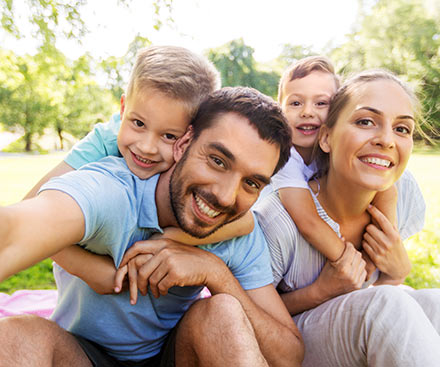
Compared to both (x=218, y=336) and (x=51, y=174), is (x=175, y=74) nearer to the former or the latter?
(x=51, y=174)

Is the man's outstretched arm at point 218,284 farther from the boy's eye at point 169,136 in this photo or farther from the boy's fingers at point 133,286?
the boy's eye at point 169,136

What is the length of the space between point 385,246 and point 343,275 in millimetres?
412

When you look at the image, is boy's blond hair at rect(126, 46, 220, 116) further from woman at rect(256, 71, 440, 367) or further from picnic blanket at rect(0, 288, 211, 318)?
picnic blanket at rect(0, 288, 211, 318)

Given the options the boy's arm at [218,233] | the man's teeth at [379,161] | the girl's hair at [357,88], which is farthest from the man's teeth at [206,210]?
the girl's hair at [357,88]

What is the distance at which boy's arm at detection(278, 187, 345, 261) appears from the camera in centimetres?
250

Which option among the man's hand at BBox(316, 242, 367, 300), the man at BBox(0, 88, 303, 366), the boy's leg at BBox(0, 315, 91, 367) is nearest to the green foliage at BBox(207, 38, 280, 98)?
the man's hand at BBox(316, 242, 367, 300)

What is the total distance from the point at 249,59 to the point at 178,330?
1223 inches

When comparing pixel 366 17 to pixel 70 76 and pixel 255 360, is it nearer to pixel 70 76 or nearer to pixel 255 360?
pixel 70 76

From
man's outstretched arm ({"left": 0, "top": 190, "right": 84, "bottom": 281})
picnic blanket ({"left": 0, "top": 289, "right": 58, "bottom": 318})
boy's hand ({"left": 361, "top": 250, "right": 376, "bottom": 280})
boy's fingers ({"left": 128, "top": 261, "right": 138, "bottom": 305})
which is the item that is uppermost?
man's outstretched arm ({"left": 0, "top": 190, "right": 84, "bottom": 281})

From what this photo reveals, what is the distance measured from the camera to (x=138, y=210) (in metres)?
2.07

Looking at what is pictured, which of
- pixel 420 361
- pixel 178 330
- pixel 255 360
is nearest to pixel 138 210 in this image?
pixel 178 330

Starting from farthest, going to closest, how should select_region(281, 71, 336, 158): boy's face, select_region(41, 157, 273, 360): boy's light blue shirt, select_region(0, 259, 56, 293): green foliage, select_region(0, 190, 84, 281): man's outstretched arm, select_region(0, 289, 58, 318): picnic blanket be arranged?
1. select_region(0, 259, 56, 293): green foliage
2. select_region(0, 289, 58, 318): picnic blanket
3. select_region(281, 71, 336, 158): boy's face
4. select_region(41, 157, 273, 360): boy's light blue shirt
5. select_region(0, 190, 84, 281): man's outstretched arm

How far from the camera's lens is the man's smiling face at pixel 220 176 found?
2086mm

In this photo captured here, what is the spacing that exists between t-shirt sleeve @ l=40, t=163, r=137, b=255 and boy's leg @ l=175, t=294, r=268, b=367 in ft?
1.73
